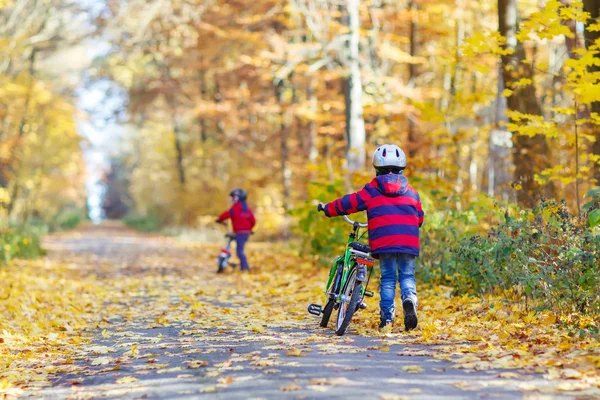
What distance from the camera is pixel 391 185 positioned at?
761cm

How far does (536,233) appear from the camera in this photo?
7.67 meters

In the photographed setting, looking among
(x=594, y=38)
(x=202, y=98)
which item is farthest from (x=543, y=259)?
(x=202, y=98)

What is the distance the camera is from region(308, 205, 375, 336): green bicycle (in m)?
7.52

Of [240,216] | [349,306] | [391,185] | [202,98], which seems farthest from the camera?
[202,98]

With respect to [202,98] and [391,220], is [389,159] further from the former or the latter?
[202,98]

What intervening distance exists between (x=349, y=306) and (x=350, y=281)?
1.07 feet

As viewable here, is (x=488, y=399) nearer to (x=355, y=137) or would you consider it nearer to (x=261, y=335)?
(x=261, y=335)

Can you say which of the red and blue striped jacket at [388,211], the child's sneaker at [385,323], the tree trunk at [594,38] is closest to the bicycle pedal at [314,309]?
the child's sneaker at [385,323]

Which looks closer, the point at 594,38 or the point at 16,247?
the point at 594,38

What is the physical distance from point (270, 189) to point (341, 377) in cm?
2364

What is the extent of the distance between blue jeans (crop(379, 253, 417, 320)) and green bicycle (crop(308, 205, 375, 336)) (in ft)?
0.52

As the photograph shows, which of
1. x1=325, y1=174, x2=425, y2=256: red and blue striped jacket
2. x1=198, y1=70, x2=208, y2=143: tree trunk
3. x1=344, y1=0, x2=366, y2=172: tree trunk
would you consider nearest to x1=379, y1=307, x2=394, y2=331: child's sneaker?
x1=325, y1=174, x2=425, y2=256: red and blue striped jacket

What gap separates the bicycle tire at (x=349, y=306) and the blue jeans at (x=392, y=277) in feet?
1.09

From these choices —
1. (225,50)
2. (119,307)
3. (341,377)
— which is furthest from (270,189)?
(341,377)
